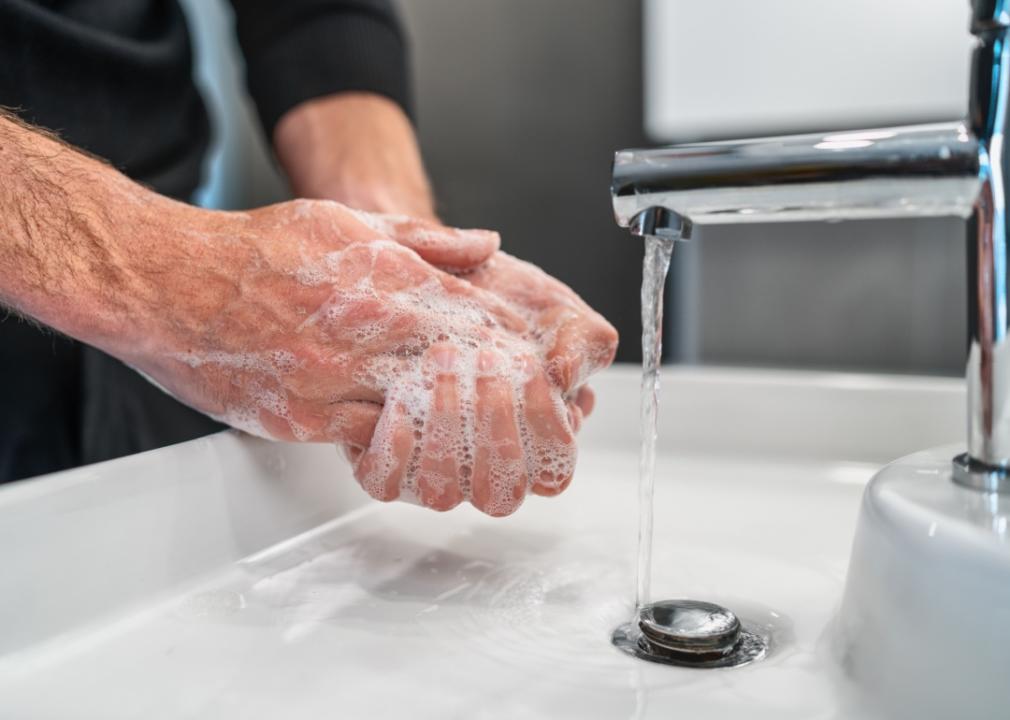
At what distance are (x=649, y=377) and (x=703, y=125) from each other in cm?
122

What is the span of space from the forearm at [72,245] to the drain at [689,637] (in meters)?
0.25

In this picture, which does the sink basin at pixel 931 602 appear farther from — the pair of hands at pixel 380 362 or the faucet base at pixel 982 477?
the pair of hands at pixel 380 362

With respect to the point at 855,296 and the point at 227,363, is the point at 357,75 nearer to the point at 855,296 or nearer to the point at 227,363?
the point at 227,363

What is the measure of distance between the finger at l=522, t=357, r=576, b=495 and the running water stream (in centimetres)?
4

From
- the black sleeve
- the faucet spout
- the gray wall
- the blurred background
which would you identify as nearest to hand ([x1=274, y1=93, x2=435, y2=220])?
the black sleeve

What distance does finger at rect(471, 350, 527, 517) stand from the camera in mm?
379

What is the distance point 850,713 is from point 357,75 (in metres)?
0.67

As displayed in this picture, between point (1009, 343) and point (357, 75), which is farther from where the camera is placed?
point (357, 75)

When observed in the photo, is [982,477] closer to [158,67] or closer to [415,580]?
[415,580]

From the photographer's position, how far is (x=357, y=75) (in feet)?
2.59

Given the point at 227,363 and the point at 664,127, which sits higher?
the point at 664,127

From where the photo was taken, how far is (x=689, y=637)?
1.09 feet

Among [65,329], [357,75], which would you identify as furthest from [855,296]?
[65,329]

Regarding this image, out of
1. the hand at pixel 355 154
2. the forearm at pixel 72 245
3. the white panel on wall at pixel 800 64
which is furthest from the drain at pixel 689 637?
the white panel on wall at pixel 800 64
